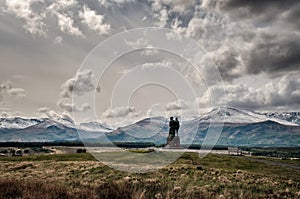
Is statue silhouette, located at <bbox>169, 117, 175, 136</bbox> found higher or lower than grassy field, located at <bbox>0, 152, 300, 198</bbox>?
higher

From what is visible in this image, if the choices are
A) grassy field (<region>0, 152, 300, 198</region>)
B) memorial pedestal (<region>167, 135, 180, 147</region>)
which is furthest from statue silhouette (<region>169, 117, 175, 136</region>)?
grassy field (<region>0, 152, 300, 198</region>)

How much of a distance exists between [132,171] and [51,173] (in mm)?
8802

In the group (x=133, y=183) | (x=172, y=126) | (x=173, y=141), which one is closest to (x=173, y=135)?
(x=173, y=141)

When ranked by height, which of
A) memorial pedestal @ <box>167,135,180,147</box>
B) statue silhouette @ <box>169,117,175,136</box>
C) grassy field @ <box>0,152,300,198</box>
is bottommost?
grassy field @ <box>0,152,300,198</box>

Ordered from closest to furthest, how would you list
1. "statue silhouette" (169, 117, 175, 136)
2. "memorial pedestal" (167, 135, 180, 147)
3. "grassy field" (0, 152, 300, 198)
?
"grassy field" (0, 152, 300, 198)
"memorial pedestal" (167, 135, 180, 147)
"statue silhouette" (169, 117, 175, 136)

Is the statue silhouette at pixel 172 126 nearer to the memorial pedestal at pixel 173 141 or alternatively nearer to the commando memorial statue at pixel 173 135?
the commando memorial statue at pixel 173 135

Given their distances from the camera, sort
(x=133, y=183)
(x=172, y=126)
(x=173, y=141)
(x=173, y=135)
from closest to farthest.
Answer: (x=133, y=183) < (x=173, y=141) < (x=172, y=126) < (x=173, y=135)

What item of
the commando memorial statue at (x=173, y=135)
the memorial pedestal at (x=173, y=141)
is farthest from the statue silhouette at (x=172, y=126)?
the memorial pedestal at (x=173, y=141)

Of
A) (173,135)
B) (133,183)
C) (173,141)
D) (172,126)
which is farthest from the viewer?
(173,135)

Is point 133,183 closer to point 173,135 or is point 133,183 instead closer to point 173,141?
point 173,141

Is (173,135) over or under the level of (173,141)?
over

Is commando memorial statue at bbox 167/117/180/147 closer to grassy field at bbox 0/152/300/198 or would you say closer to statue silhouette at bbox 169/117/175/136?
statue silhouette at bbox 169/117/175/136

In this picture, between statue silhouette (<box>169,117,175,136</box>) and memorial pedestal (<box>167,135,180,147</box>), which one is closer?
memorial pedestal (<box>167,135,180,147</box>)

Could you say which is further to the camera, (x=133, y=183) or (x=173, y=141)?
(x=173, y=141)
